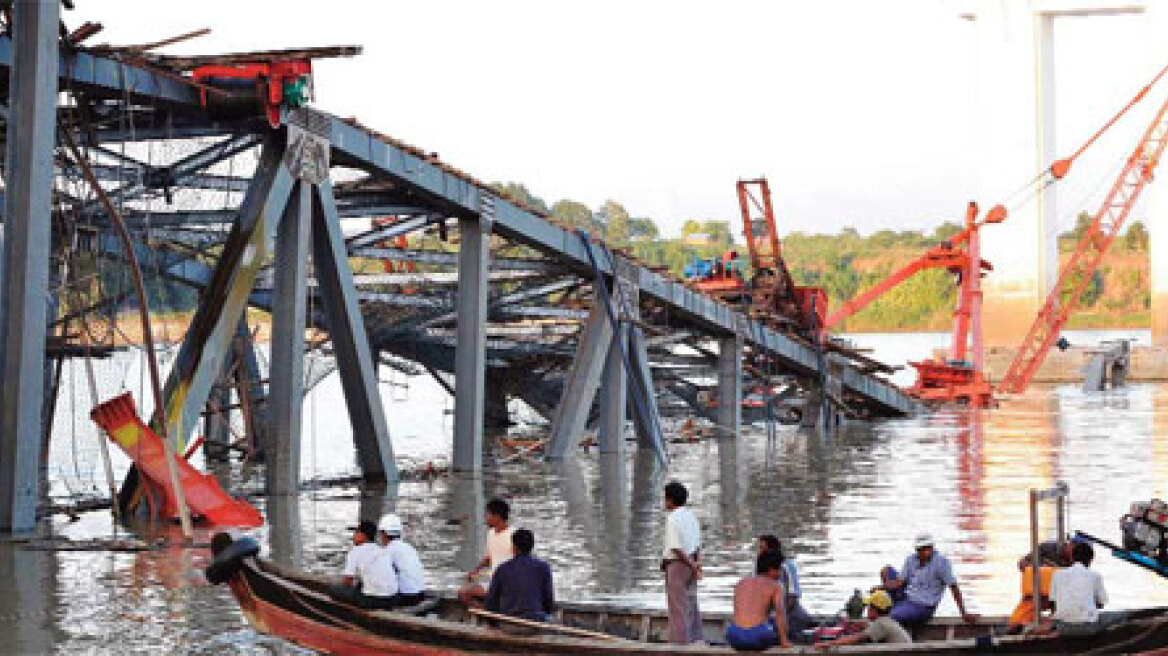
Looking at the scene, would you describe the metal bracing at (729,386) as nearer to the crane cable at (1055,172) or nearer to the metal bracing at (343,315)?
the metal bracing at (343,315)

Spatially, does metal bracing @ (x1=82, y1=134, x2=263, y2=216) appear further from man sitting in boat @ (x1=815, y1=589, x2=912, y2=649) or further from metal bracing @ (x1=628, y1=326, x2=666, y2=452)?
man sitting in boat @ (x1=815, y1=589, x2=912, y2=649)

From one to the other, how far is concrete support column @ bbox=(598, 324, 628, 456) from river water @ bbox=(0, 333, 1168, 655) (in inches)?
23.3

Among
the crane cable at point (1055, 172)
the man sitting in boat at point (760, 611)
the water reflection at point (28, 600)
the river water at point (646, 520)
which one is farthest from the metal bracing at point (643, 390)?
the crane cable at point (1055, 172)

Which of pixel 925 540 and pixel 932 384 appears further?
pixel 932 384

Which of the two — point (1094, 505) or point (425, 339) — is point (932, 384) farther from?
point (1094, 505)

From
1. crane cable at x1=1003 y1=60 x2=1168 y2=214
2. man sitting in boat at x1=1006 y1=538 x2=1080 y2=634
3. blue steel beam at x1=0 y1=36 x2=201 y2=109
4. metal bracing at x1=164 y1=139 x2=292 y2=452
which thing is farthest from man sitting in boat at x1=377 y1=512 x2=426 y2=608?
crane cable at x1=1003 y1=60 x2=1168 y2=214

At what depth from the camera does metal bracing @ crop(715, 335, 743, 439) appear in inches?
2138

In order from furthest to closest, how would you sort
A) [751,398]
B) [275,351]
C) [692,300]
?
[751,398] < [692,300] < [275,351]

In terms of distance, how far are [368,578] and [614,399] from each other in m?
27.2

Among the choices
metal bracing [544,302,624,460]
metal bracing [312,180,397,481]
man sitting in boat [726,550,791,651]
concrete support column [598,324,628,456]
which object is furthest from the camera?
concrete support column [598,324,628,456]

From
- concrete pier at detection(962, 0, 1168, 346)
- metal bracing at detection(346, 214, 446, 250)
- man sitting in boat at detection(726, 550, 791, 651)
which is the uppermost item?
concrete pier at detection(962, 0, 1168, 346)

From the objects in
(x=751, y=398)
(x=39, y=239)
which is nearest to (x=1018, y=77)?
(x=751, y=398)

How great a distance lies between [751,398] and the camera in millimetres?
71312

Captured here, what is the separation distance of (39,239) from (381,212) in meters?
12.3
